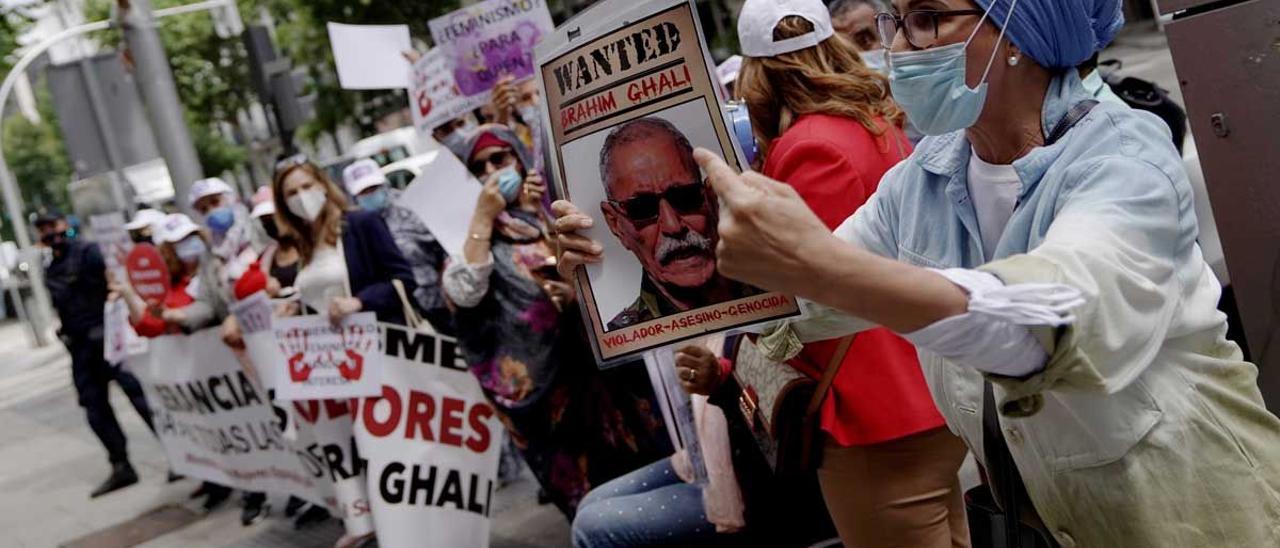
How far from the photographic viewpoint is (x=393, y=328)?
5609 millimetres

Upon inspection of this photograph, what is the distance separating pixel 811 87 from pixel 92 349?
8.44m

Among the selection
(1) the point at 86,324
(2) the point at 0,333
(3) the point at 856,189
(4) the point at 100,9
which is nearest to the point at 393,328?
(3) the point at 856,189

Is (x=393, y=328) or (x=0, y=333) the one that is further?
(x=0, y=333)

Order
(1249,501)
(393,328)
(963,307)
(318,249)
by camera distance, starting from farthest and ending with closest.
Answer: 1. (318,249)
2. (393,328)
3. (1249,501)
4. (963,307)

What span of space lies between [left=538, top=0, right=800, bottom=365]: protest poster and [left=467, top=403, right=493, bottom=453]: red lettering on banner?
3289 millimetres

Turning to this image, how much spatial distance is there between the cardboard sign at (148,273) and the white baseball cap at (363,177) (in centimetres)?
141

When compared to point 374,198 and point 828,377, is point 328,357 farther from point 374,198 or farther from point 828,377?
point 828,377

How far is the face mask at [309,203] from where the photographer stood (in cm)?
618

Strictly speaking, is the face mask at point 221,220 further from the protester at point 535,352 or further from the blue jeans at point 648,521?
the blue jeans at point 648,521

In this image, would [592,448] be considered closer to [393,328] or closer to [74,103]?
[393,328]

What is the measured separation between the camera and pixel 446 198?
5.04 m

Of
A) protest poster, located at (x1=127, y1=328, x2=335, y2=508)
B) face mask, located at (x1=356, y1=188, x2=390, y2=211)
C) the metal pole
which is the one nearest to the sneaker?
protest poster, located at (x1=127, y1=328, x2=335, y2=508)

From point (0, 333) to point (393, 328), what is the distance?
40.3m

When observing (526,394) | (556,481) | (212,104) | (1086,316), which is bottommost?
(556,481)
